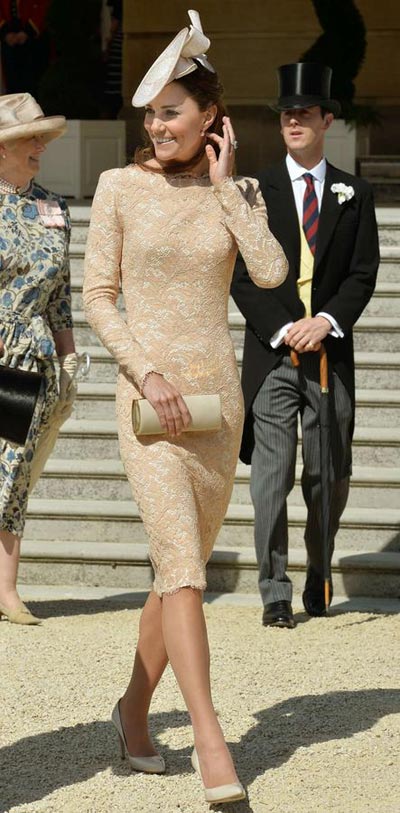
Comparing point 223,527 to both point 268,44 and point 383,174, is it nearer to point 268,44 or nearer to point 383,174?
point 383,174

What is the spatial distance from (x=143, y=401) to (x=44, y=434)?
2362 millimetres

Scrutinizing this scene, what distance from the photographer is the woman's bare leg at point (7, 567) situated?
664 cm

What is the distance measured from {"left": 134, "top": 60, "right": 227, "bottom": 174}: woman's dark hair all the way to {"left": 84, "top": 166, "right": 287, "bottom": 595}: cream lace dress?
0.03m

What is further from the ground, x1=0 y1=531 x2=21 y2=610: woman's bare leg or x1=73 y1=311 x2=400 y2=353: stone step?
x1=73 y1=311 x2=400 y2=353: stone step

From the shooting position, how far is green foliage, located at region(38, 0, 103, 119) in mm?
12836

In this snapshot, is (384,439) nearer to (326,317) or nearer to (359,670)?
(326,317)

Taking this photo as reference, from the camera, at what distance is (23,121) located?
6316mm

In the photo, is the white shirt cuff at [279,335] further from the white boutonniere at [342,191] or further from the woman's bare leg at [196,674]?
the woman's bare leg at [196,674]

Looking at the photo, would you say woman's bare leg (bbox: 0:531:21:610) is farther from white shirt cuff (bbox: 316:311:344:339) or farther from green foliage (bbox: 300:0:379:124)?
green foliage (bbox: 300:0:379:124)

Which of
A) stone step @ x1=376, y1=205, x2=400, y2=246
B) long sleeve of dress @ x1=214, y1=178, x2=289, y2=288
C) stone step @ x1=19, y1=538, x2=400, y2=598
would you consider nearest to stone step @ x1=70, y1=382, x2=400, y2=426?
stone step @ x1=19, y1=538, x2=400, y2=598

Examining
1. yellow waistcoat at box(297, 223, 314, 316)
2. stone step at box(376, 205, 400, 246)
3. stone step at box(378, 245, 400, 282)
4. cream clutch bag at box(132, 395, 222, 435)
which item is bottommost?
stone step at box(378, 245, 400, 282)

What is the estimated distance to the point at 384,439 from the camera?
823 cm

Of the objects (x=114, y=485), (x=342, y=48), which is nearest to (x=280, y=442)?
(x=114, y=485)

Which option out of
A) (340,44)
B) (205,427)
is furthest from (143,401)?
(340,44)
